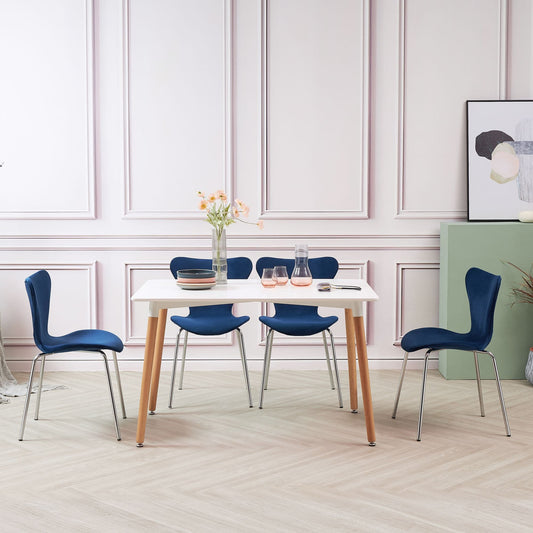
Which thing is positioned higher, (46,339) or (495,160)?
(495,160)

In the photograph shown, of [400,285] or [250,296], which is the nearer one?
[250,296]

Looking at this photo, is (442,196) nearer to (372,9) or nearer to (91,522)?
(372,9)

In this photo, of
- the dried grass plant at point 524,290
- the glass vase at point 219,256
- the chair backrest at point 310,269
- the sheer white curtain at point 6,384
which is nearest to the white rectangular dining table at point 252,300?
the glass vase at point 219,256

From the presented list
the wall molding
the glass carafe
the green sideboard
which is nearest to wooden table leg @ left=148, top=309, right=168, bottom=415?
the glass carafe

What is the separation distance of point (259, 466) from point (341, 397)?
114cm

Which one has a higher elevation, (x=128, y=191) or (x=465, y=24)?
(x=465, y=24)

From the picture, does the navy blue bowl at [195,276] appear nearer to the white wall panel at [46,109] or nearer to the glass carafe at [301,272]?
the glass carafe at [301,272]

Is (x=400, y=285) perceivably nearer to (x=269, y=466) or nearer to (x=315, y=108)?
(x=315, y=108)

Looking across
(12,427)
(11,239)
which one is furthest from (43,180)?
(12,427)

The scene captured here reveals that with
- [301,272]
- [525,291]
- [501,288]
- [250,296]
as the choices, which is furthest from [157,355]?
[525,291]

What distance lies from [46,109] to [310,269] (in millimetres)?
2236

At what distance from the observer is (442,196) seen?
16.8ft

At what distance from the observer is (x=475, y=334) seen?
12.5 feet

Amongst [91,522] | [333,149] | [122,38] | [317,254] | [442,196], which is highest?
[122,38]
